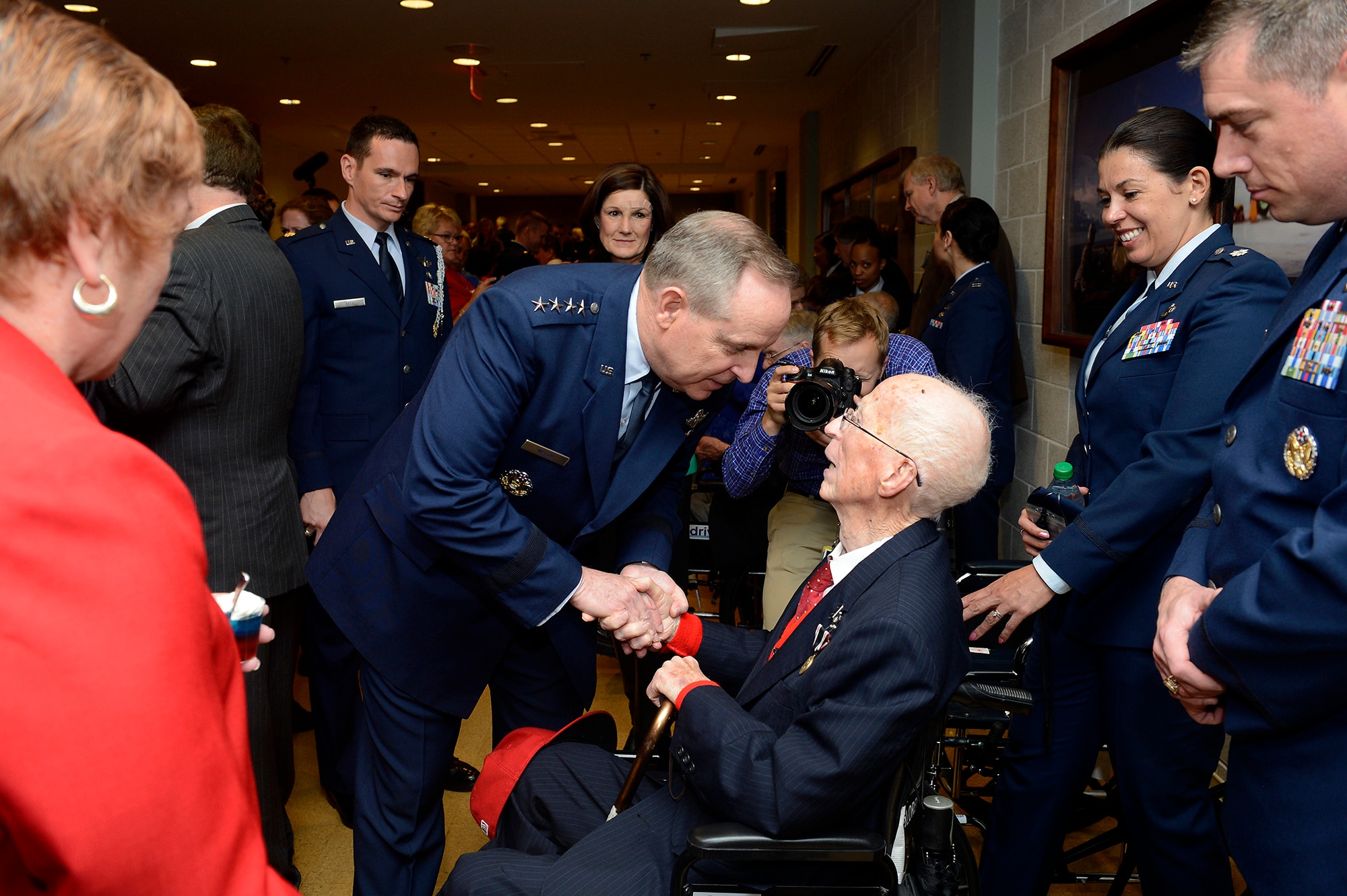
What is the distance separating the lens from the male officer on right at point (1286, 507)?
104 cm

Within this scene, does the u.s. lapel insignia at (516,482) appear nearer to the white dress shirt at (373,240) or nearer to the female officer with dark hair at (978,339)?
the white dress shirt at (373,240)

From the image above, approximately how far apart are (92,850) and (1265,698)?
45.3 inches

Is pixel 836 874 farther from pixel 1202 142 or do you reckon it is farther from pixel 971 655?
pixel 1202 142

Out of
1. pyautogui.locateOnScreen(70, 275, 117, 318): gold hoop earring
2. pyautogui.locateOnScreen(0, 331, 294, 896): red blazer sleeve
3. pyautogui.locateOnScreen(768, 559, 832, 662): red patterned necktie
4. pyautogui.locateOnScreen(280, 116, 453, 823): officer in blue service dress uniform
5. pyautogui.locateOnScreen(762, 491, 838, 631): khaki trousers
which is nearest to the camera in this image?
pyautogui.locateOnScreen(0, 331, 294, 896): red blazer sleeve

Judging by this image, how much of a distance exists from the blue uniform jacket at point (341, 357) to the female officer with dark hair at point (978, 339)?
2.03 m

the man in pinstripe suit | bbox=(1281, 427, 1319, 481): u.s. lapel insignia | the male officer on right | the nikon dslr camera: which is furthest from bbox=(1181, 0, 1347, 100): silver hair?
the man in pinstripe suit

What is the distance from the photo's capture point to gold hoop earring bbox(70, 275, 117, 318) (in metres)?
0.67

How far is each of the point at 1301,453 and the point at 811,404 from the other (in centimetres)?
99

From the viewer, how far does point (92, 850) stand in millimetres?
580

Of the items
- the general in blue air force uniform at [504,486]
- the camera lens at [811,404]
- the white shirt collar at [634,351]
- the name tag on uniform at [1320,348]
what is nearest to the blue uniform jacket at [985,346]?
the camera lens at [811,404]

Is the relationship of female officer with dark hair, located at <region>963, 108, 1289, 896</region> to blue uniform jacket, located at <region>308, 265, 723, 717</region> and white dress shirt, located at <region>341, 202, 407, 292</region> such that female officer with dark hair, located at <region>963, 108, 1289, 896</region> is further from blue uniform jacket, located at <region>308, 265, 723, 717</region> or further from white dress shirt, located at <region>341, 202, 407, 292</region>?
white dress shirt, located at <region>341, 202, 407, 292</region>

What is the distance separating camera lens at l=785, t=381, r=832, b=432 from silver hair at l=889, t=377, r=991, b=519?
29 centimetres

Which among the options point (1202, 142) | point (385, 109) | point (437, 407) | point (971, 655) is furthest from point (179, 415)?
point (385, 109)

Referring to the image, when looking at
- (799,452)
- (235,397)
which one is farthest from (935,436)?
(235,397)
